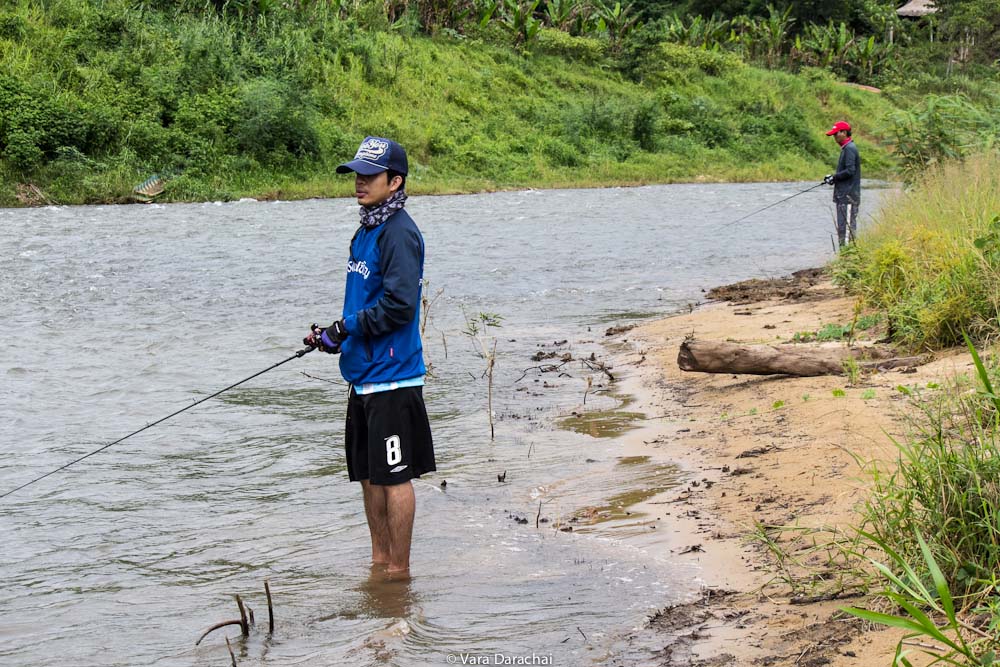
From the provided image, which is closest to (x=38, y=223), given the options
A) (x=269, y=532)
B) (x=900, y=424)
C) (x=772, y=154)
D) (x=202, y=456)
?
(x=202, y=456)

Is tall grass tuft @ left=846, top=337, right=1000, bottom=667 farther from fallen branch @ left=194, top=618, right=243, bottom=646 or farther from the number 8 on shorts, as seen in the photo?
fallen branch @ left=194, top=618, right=243, bottom=646

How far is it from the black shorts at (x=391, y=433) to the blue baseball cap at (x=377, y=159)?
2.99ft

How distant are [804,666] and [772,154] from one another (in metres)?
42.2

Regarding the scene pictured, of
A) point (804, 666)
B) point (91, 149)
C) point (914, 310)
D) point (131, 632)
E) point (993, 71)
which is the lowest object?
point (131, 632)

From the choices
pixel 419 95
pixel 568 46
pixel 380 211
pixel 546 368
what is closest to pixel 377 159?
pixel 380 211

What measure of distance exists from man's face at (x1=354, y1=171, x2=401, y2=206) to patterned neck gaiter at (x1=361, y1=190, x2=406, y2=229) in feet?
0.06

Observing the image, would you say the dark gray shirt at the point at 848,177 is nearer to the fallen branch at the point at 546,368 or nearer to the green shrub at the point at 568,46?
Answer: the fallen branch at the point at 546,368

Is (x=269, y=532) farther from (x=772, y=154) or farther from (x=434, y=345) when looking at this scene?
(x=772, y=154)

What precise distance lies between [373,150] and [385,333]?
764 mm

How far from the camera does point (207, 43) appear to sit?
33562 mm

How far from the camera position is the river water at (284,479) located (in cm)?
443

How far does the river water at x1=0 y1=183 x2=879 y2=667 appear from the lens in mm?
4430

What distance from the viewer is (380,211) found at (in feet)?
15.4

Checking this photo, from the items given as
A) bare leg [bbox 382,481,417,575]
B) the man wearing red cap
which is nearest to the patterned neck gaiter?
bare leg [bbox 382,481,417,575]
